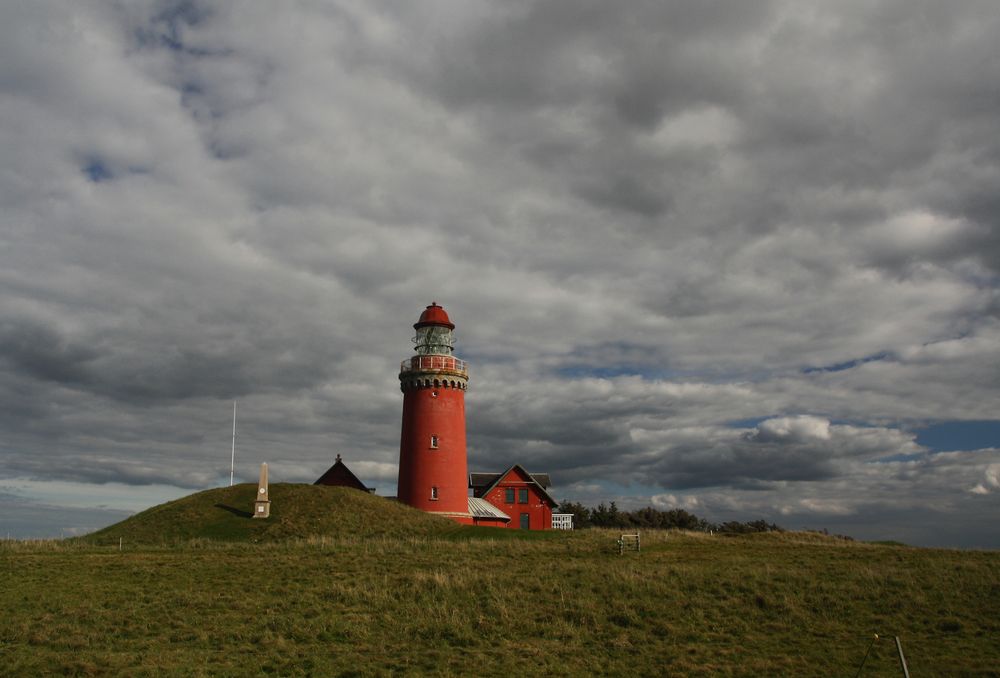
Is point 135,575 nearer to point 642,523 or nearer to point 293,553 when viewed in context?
point 293,553

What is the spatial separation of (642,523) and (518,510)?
56.5 ft

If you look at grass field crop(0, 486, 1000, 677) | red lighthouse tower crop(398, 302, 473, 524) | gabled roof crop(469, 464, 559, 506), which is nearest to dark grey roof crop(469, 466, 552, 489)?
gabled roof crop(469, 464, 559, 506)

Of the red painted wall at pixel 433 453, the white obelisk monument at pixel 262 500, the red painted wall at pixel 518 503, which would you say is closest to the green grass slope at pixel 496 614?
the white obelisk monument at pixel 262 500

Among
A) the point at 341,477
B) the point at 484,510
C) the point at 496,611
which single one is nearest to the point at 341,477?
the point at 341,477

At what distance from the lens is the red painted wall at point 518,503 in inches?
2719

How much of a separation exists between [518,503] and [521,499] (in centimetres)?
46

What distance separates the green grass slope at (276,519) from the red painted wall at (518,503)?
1788cm

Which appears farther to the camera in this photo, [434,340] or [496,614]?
[434,340]

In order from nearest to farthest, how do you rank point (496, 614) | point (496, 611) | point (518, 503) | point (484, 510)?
point (496, 614)
point (496, 611)
point (484, 510)
point (518, 503)

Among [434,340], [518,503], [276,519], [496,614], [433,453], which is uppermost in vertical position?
[434,340]

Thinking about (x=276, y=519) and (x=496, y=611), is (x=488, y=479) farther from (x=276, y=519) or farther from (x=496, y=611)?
(x=496, y=611)

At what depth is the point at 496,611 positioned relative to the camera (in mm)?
25062

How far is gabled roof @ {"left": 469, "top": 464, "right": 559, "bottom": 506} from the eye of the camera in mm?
69875

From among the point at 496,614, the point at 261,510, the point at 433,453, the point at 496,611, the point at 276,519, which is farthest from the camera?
the point at 433,453
